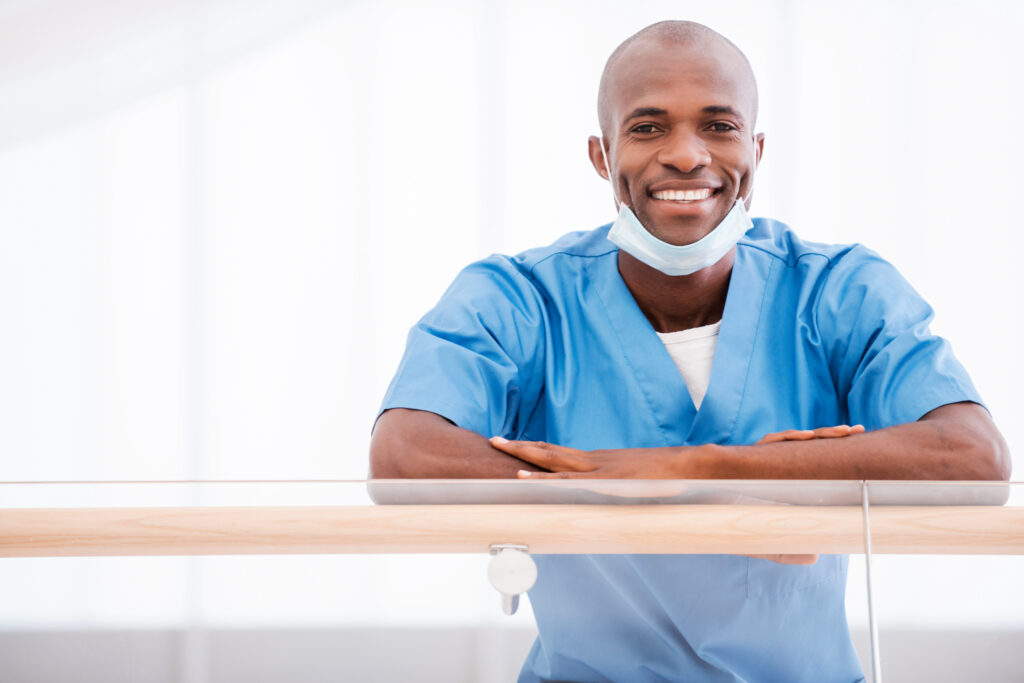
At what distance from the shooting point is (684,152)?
0.96 m

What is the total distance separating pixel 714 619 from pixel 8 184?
77.2 inches

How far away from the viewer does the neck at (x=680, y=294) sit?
1022mm

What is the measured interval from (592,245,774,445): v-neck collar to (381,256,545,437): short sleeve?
0.31 ft

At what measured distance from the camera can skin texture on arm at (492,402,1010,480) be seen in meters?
0.73

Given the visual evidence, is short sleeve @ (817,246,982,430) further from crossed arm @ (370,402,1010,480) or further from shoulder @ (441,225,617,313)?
shoulder @ (441,225,617,313)

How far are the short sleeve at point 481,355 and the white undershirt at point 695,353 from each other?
0.15 m

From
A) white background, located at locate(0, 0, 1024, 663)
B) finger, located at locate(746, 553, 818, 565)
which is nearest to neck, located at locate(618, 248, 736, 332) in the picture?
finger, located at locate(746, 553, 818, 565)

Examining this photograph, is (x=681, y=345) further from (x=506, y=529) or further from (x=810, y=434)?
(x=506, y=529)

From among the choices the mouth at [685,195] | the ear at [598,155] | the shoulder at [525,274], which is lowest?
the shoulder at [525,274]

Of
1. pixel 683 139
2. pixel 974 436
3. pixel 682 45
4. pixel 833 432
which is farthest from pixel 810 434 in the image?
pixel 682 45

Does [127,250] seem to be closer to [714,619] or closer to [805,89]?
[805,89]

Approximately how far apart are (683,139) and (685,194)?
6 cm

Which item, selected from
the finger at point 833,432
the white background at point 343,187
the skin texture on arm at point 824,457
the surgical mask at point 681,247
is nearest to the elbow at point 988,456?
the skin texture on arm at point 824,457

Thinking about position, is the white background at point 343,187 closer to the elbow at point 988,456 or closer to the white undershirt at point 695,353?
the white undershirt at point 695,353
